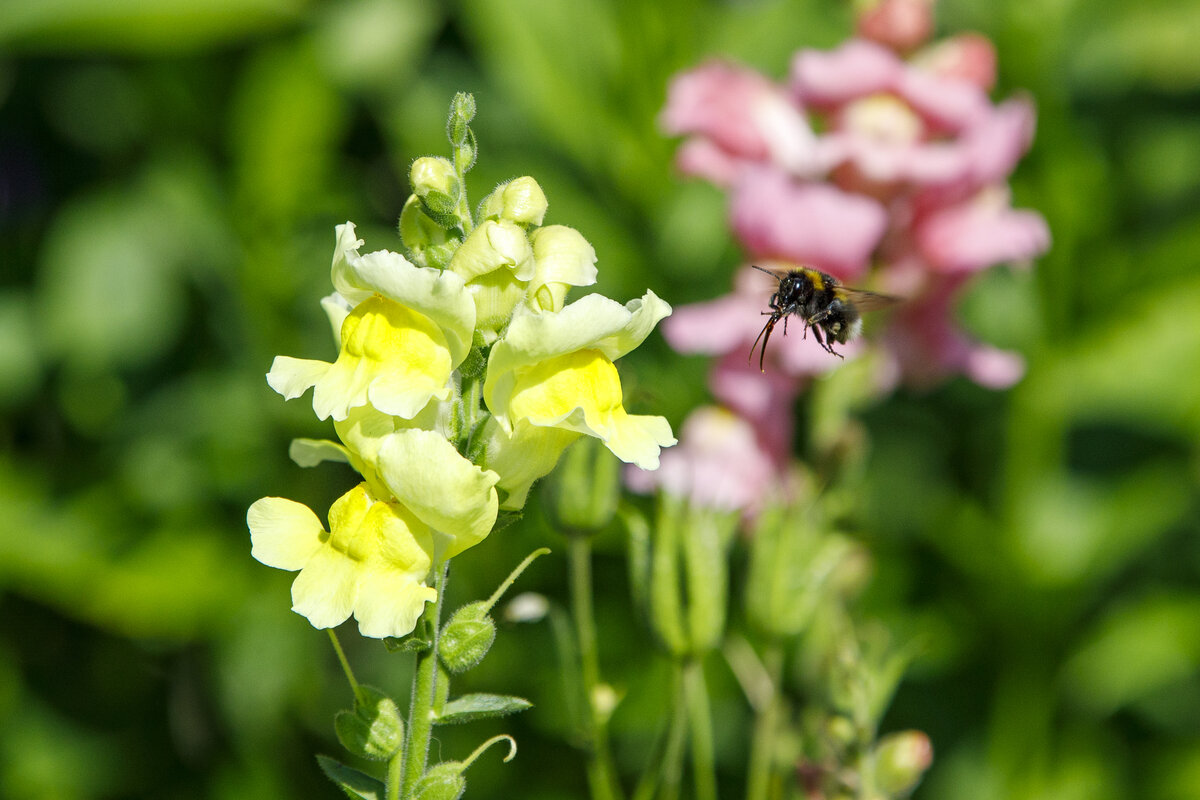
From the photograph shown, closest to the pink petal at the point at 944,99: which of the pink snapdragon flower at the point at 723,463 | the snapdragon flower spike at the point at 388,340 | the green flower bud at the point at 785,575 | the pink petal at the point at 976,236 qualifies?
the pink petal at the point at 976,236

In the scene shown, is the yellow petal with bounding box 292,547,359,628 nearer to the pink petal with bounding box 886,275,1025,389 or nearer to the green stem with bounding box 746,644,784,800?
the green stem with bounding box 746,644,784,800

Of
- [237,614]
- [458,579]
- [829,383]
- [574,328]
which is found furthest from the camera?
[237,614]

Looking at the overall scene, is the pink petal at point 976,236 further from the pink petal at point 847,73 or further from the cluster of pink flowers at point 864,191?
the pink petal at point 847,73

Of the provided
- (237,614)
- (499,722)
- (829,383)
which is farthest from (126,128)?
(829,383)

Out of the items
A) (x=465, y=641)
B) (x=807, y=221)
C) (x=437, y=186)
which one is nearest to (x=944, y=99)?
(x=807, y=221)

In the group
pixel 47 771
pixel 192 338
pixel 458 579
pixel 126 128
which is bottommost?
pixel 47 771

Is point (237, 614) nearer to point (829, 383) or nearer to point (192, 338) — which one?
point (192, 338)
